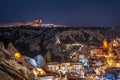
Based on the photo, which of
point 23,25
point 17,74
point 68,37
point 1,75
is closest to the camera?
point 1,75

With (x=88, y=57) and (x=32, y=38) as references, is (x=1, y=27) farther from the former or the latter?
(x=88, y=57)

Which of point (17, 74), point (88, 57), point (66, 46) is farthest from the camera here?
point (66, 46)

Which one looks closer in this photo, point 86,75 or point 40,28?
point 86,75

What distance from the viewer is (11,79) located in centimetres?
1705

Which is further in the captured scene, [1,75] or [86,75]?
[86,75]

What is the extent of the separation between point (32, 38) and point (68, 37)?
1453 cm

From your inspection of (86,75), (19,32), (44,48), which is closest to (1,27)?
(19,32)

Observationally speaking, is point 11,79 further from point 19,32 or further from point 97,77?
point 19,32

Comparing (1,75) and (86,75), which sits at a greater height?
(1,75)

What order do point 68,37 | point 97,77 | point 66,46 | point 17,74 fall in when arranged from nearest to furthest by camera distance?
point 17,74 < point 97,77 < point 66,46 < point 68,37

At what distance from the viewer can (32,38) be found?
139250 millimetres

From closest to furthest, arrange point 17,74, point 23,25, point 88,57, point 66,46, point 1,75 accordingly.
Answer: point 1,75 < point 17,74 < point 88,57 < point 66,46 < point 23,25

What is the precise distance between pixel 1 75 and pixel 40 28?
140 m

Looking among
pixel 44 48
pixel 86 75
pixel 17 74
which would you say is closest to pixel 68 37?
pixel 44 48
